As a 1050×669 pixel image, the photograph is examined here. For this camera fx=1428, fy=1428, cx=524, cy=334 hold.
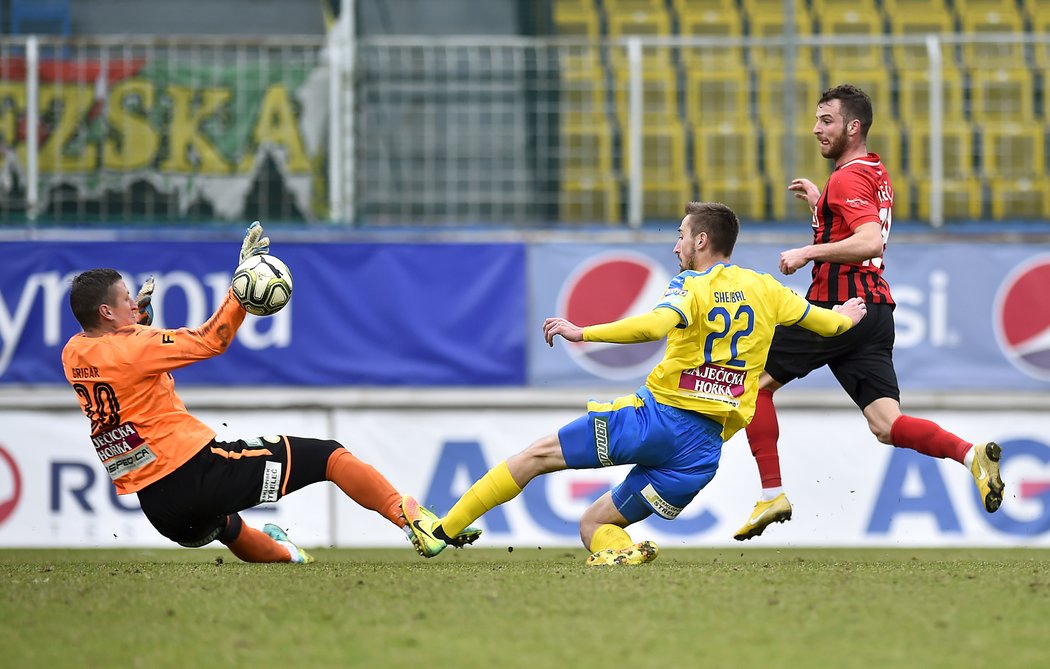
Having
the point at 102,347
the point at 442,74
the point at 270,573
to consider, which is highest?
the point at 442,74

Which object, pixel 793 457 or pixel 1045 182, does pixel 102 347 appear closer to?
pixel 793 457

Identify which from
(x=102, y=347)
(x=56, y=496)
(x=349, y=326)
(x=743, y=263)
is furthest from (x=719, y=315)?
(x=56, y=496)

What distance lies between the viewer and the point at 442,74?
10.9 meters

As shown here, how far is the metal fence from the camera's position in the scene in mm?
10758

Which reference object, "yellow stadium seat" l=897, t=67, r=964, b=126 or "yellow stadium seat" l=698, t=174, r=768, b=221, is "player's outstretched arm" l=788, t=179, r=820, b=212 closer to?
"yellow stadium seat" l=698, t=174, r=768, b=221

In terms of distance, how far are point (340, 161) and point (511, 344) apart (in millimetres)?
1929

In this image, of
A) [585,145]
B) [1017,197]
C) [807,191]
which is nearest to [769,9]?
[585,145]

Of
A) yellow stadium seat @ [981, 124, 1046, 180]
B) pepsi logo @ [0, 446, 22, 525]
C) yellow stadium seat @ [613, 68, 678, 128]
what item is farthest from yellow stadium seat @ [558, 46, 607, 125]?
pepsi logo @ [0, 446, 22, 525]

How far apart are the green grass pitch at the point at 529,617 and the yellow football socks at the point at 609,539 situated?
20 centimetres

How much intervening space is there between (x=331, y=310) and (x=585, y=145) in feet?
7.64

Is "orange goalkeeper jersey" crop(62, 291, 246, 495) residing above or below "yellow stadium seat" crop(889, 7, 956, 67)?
below

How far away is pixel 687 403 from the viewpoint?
237 inches

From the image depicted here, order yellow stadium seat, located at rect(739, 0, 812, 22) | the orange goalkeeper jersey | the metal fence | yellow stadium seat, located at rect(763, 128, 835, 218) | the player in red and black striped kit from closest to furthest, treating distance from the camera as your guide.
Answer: the orange goalkeeper jersey < the player in red and black striped kit < the metal fence < yellow stadium seat, located at rect(763, 128, 835, 218) < yellow stadium seat, located at rect(739, 0, 812, 22)

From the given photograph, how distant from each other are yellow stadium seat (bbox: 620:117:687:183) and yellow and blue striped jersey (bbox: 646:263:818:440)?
5065 mm
